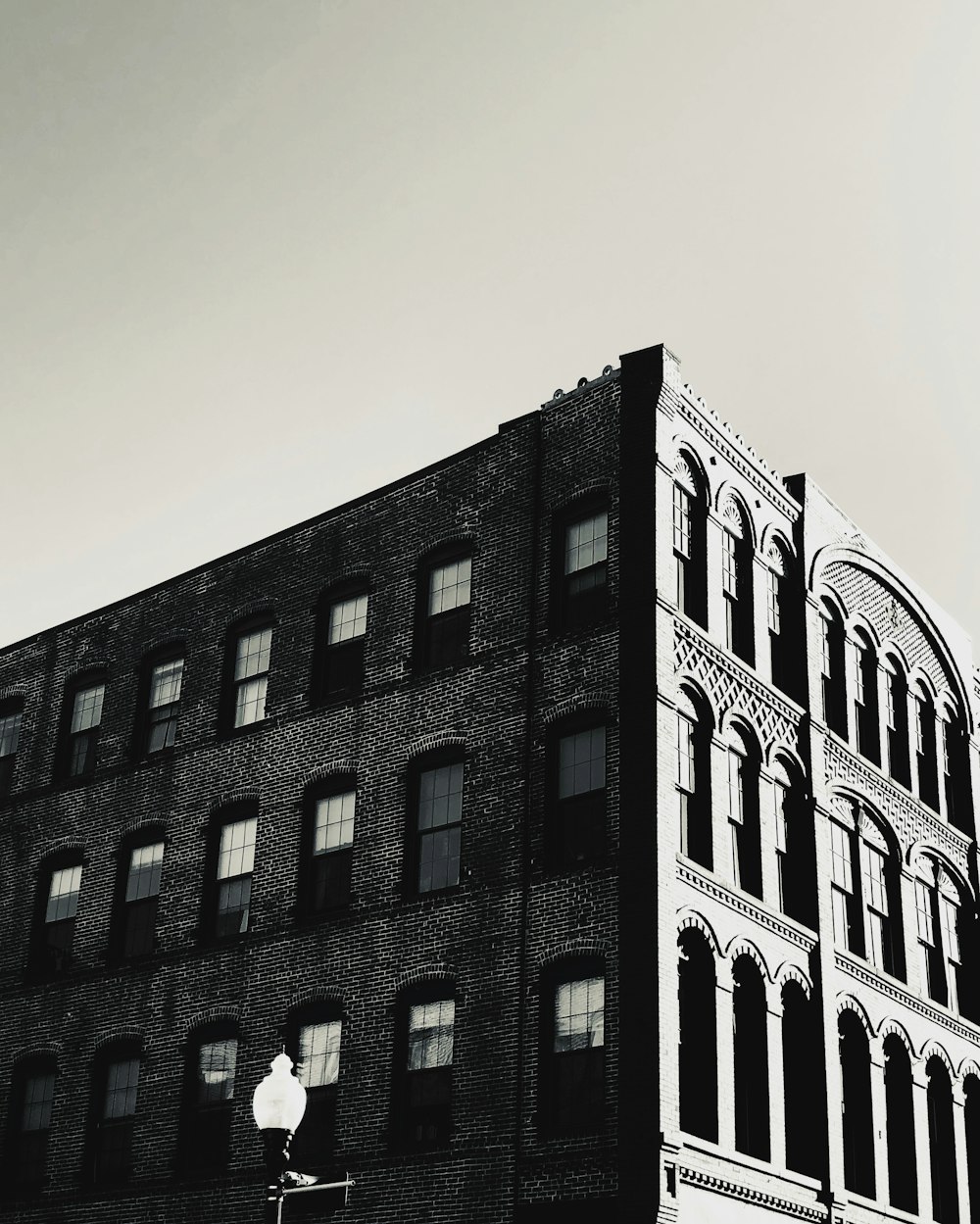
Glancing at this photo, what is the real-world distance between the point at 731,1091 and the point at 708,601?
758cm

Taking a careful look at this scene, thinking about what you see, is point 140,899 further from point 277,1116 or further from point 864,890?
point 277,1116

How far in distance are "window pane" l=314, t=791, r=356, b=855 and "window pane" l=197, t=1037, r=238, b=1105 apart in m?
3.47

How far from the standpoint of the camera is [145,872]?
30500mm

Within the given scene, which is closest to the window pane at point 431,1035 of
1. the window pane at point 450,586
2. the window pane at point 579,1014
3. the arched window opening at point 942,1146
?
the window pane at point 579,1014

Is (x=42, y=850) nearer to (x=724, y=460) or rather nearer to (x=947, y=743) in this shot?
(x=724, y=460)

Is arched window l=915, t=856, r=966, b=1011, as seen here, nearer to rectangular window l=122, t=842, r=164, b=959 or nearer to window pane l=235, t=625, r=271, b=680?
window pane l=235, t=625, r=271, b=680

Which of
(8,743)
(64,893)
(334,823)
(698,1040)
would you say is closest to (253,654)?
(334,823)

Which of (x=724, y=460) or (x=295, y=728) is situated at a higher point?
(x=724, y=460)

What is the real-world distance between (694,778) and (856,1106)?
6.39 m

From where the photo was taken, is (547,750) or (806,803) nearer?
(547,750)

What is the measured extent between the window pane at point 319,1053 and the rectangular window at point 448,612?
605 centimetres

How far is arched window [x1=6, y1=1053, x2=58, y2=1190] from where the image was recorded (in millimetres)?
29344

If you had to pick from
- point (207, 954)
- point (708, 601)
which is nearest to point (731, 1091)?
point (708, 601)

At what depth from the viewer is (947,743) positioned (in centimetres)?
3444
